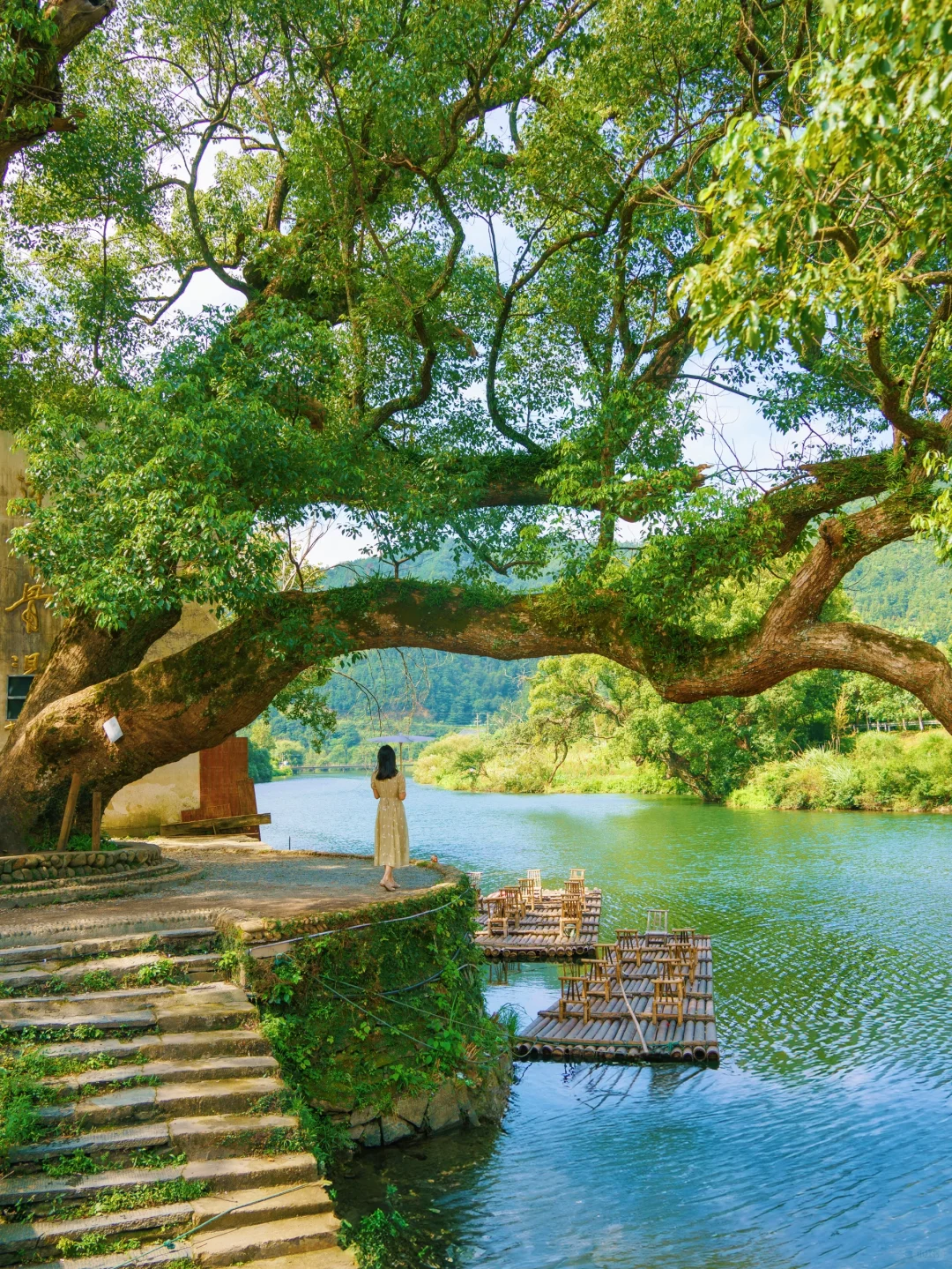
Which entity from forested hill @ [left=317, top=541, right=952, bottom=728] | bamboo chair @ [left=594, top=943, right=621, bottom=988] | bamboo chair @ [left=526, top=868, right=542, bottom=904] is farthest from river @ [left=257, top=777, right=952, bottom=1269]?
forested hill @ [left=317, top=541, right=952, bottom=728]

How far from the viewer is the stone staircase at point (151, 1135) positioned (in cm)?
496

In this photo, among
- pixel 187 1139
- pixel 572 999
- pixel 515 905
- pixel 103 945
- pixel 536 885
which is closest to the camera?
pixel 187 1139

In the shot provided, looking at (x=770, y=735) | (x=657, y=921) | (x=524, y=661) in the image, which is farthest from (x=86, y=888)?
(x=524, y=661)

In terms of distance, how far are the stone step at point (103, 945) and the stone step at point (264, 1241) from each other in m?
2.81

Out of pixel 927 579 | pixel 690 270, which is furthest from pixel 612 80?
pixel 927 579

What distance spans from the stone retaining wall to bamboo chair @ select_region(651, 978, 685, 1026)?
6056mm

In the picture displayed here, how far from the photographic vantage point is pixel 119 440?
9.30 metres

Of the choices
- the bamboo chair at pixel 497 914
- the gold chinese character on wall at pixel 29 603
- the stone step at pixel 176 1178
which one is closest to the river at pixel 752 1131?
the bamboo chair at pixel 497 914

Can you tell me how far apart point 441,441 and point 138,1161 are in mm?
9367

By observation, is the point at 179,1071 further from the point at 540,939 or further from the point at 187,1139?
the point at 540,939

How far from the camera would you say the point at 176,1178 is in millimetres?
5371

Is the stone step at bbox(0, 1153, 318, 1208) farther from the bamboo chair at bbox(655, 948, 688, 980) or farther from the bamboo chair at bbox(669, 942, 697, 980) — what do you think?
the bamboo chair at bbox(669, 942, 697, 980)

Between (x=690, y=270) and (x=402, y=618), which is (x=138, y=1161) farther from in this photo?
(x=402, y=618)

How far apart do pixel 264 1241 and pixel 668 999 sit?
8.33m
